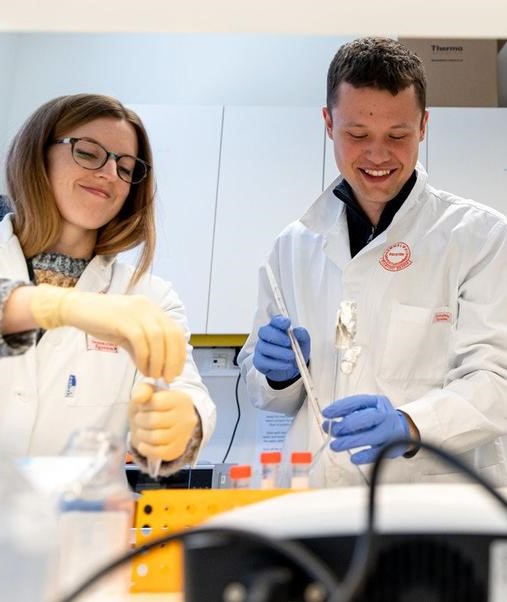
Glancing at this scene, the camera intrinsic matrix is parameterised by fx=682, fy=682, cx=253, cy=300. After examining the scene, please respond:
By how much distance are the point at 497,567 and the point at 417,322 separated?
42.0 inches

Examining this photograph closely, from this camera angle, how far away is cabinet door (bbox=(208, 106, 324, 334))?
2.80 meters

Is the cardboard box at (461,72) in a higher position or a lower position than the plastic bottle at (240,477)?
higher

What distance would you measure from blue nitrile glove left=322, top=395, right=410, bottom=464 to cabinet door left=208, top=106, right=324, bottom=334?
1578 millimetres

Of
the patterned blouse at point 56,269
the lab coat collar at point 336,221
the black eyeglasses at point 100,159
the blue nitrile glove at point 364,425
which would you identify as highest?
the black eyeglasses at point 100,159

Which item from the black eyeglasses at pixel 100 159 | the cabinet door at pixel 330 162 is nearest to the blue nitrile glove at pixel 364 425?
the black eyeglasses at pixel 100 159

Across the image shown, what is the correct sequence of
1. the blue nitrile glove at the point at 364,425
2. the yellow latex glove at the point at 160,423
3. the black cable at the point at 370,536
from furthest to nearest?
the blue nitrile glove at the point at 364,425 < the yellow latex glove at the point at 160,423 < the black cable at the point at 370,536

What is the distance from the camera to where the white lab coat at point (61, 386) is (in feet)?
3.92

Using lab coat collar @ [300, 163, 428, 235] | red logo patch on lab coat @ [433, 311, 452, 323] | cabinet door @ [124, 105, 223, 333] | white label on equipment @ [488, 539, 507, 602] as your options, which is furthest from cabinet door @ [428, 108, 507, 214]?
white label on equipment @ [488, 539, 507, 602]

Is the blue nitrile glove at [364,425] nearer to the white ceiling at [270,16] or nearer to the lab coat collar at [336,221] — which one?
the lab coat collar at [336,221]

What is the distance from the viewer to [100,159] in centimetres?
141

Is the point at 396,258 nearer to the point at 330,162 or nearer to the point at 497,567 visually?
the point at 497,567

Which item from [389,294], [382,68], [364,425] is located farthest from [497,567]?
[382,68]

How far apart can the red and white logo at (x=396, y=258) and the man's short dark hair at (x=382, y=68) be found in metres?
0.32

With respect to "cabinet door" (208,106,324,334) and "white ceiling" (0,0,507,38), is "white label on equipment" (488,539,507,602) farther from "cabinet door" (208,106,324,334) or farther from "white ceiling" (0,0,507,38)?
"cabinet door" (208,106,324,334)
